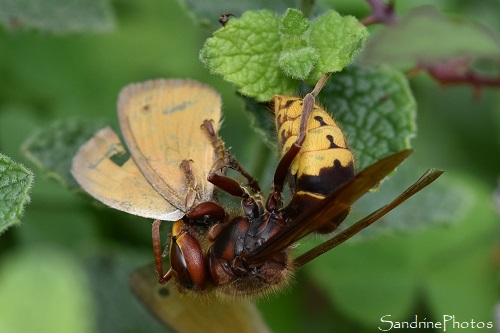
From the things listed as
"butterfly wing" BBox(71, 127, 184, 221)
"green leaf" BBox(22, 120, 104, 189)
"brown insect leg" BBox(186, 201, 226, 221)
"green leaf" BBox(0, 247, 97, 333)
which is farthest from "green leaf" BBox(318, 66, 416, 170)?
"green leaf" BBox(0, 247, 97, 333)

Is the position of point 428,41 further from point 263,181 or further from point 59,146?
point 59,146

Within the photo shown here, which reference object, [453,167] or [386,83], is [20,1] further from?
[453,167]

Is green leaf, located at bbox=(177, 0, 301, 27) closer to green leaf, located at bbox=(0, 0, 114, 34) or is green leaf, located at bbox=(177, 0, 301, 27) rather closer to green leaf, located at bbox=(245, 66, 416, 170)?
green leaf, located at bbox=(245, 66, 416, 170)

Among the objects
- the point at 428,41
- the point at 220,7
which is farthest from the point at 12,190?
the point at 428,41

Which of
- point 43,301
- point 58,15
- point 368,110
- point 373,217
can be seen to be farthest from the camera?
point 58,15

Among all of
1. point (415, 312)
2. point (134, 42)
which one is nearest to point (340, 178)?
point (415, 312)

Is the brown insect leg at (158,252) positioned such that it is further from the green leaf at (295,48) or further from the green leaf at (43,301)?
the green leaf at (43,301)

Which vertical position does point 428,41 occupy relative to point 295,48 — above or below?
below

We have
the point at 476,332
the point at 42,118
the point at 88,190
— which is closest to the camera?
the point at 88,190
